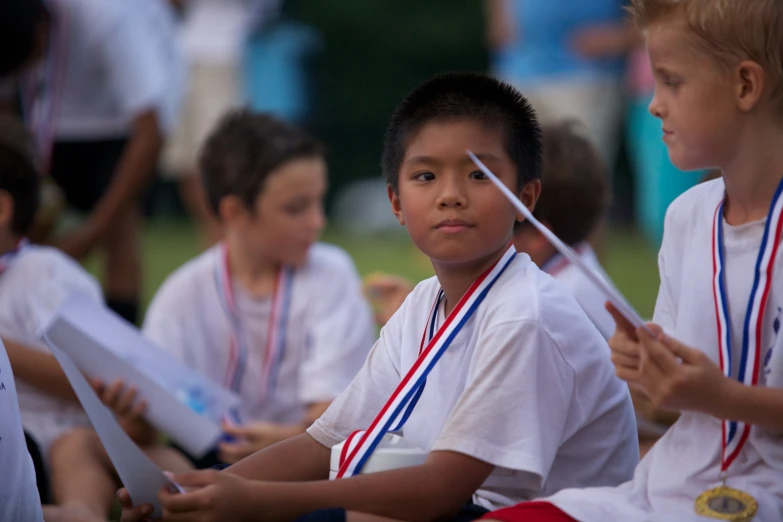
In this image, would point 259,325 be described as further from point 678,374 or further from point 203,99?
point 203,99

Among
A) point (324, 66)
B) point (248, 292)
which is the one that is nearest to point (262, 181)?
point (248, 292)

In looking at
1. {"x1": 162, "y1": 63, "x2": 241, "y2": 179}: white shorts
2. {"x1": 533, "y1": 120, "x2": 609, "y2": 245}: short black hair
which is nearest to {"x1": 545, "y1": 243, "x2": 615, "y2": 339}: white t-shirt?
{"x1": 533, "y1": 120, "x2": 609, "y2": 245}: short black hair

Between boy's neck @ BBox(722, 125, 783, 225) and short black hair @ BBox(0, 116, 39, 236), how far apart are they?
224 cm

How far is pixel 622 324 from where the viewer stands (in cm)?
199

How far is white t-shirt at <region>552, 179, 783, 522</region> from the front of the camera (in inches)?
80.3

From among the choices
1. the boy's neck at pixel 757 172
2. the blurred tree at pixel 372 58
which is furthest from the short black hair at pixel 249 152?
the blurred tree at pixel 372 58

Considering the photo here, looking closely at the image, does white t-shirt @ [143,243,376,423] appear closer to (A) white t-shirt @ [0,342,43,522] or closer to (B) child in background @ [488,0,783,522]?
(A) white t-shirt @ [0,342,43,522]

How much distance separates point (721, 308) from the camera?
2.12 m

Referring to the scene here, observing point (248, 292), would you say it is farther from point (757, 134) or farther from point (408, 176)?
point (757, 134)

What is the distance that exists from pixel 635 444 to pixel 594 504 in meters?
0.31

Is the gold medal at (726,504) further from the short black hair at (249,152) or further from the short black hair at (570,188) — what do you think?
the short black hair at (249,152)

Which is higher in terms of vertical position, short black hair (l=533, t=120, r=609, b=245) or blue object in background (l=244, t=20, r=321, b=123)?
blue object in background (l=244, t=20, r=321, b=123)

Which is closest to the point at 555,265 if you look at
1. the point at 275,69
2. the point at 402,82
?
the point at 275,69

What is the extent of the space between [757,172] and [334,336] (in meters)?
1.88
